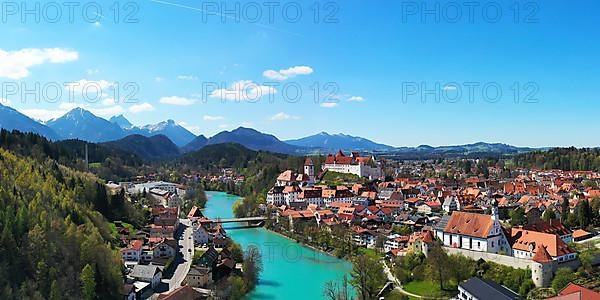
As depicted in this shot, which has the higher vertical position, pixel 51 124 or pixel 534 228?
pixel 51 124

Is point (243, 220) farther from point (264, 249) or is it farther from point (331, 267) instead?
point (331, 267)

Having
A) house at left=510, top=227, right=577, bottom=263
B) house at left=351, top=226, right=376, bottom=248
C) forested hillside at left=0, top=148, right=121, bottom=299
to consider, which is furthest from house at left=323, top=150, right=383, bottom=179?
forested hillside at left=0, top=148, right=121, bottom=299

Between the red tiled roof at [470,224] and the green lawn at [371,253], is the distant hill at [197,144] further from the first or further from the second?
the red tiled roof at [470,224]

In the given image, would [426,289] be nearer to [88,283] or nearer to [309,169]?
[88,283]

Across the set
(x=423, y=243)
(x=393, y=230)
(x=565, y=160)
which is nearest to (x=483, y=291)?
(x=423, y=243)

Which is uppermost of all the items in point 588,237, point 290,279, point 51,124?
point 51,124

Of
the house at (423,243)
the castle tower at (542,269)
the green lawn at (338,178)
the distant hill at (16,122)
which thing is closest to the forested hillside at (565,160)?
the green lawn at (338,178)

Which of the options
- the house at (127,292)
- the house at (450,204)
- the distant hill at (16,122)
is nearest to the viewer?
the house at (127,292)

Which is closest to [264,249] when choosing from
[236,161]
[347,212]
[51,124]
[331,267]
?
[331,267]
